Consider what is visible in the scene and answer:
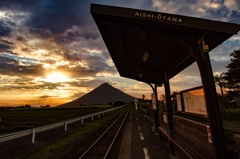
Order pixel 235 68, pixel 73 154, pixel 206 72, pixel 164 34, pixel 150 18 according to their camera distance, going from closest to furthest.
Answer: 1. pixel 206 72
2. pixel 150 18
3. pixel 164 34
4. pixel 73 154
5. pixel 235 68

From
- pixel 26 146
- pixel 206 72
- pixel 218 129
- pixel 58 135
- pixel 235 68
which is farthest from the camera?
pixel 235 68

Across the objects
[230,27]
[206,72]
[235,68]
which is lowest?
[206,72]

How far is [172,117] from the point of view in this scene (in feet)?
23.8

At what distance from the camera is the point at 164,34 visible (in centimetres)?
412

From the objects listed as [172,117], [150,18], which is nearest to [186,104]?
[172,117]

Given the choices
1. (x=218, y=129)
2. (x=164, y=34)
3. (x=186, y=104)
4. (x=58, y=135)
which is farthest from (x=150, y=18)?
(x=58, y=135)

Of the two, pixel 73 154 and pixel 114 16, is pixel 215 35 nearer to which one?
pixel 114 16

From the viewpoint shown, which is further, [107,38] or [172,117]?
[172,117]

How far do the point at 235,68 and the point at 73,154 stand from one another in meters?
36.9

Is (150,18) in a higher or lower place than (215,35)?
higher

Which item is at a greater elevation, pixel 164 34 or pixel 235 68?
pixel 235 68

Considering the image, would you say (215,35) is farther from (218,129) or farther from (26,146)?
(26,146)

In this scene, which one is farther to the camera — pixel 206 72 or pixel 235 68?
pixel 235 68

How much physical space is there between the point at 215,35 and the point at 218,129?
8.99 ft
